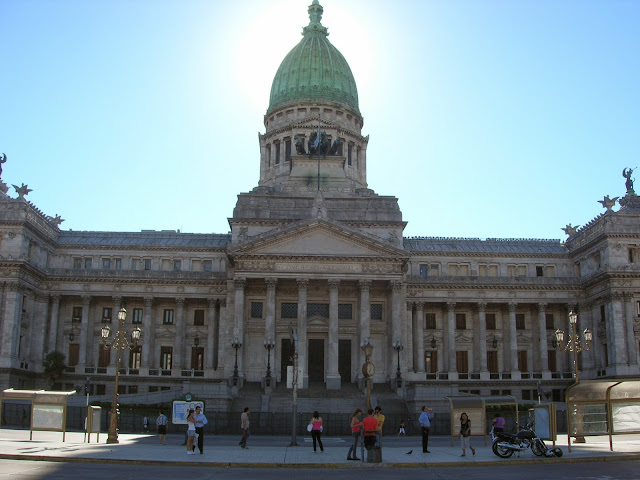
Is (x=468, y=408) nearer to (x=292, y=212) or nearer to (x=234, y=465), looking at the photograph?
(x=234, y=465)

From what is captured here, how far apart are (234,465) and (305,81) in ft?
256

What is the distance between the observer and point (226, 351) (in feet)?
243

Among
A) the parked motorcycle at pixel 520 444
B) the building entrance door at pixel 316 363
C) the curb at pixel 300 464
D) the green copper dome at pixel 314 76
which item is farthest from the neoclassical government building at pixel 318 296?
the curb at pixel 300 464

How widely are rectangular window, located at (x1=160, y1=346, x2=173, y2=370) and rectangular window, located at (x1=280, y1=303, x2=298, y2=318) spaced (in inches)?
561

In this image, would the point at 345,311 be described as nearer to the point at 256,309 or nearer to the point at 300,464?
the point at 256,309

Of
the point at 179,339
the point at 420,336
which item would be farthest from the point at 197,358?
the point at 420,336

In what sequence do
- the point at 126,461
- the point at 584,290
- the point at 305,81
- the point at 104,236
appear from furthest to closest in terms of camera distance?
1. the point at 305,81
2. the point at 104,236
3. the point at 584,290
4. the point at 126,461

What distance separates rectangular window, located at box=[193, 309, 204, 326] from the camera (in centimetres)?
8188

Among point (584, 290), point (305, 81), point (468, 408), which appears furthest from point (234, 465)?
point (305, 81)

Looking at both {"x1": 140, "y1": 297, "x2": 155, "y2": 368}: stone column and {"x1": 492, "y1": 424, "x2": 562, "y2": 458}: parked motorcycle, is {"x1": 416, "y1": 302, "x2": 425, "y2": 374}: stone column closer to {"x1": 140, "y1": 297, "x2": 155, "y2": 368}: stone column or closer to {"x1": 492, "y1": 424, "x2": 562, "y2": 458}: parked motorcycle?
{"x1": 140, "y1": 297, "x2": 155, "y2": 368}: stone column

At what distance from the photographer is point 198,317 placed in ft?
269

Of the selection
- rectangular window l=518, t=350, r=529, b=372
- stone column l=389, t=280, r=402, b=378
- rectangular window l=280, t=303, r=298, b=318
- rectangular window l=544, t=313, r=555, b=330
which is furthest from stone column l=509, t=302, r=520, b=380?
rectangular window l=280, t=303, r=298, b=318

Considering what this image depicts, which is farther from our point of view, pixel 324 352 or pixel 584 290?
pixel 584 290

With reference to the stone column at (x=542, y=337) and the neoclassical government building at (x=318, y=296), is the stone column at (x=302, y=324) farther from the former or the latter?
the stone column at (x=542, y=337)
